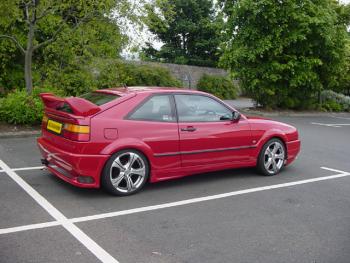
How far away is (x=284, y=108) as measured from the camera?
2100cm

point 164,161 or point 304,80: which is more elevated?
point 304,80

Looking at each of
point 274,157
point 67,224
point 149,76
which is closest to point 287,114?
point 149,76

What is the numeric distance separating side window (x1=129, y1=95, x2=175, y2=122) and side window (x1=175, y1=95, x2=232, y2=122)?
163 mm

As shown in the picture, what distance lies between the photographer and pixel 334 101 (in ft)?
77.2

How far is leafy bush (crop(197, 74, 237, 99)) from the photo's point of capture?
28109 mm

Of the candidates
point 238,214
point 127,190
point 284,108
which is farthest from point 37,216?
point 284,108

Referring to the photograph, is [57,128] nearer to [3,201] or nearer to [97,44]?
[3,201]

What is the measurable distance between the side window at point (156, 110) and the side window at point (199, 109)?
0.16 m

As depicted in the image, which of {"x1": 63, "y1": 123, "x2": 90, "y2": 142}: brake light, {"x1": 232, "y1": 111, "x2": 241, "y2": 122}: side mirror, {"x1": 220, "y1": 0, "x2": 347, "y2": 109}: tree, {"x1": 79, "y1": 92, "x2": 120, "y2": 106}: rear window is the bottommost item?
{"x1": 63, "y1": 123, "x2": 90, "y2": 142}: brake light

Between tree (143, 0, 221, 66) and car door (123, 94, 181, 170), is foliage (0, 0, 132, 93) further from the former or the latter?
tree (143, 0, 221, 66)

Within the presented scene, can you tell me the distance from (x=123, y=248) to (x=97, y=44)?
31.6ft

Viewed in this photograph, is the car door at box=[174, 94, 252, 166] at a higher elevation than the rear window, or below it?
below

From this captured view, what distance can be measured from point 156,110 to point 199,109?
76 centimetres

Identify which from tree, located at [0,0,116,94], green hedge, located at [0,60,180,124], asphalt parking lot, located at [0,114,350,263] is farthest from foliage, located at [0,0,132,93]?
asphalt parking lot, located at [0,114,350,263]
